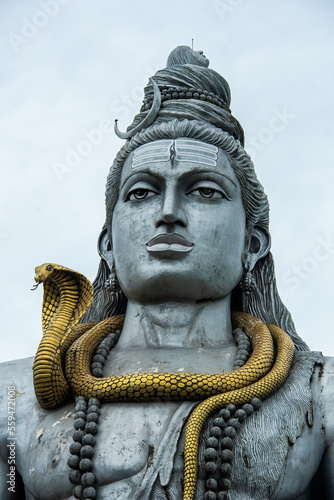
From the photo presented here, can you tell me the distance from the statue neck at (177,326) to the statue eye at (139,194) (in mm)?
1071

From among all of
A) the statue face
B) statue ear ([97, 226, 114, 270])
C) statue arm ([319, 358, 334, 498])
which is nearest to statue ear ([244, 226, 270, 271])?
the statue face

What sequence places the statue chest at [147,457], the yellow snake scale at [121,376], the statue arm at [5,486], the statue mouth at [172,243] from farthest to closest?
the statue mouth at [172,243] → the statue arm at [5,486] → the yellow snake scale at [121,376] → the statue chest at [147,457]

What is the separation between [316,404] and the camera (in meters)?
8.30

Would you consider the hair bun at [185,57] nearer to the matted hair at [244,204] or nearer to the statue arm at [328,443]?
the matted hair at [244,204]

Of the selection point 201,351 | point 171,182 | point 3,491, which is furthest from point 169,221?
point 3,491

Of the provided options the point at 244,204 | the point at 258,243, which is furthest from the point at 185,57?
the point at 258,243

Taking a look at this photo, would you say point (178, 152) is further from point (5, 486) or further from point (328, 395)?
point (5, 486)

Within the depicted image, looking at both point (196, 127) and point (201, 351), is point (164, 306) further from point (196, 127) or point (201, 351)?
point (196, 127)

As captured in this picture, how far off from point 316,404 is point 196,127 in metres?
3.12

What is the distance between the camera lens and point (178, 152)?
936 cm

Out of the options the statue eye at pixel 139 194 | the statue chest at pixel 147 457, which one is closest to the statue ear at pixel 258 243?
the statue eye at pixel 139 194

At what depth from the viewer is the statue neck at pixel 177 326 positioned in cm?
887

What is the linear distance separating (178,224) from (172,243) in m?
0.21

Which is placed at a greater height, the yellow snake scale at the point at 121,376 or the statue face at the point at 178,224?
the statue face at the point at 178,224
